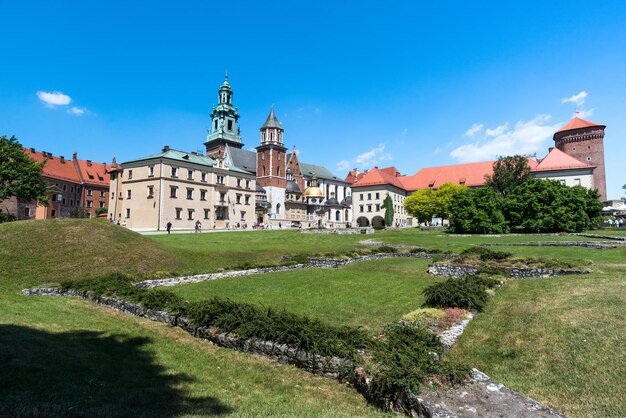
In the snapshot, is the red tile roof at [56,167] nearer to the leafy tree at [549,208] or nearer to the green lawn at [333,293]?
the green lawn at [333,293]

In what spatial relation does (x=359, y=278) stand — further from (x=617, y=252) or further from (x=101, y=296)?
(x=617, y=252)

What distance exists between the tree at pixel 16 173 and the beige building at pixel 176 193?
44.9 ft

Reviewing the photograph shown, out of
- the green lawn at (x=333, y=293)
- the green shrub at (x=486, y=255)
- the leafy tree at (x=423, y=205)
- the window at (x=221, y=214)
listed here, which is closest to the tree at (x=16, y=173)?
the window at (x=221, y=214)

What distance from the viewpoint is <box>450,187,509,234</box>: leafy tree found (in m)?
48.2

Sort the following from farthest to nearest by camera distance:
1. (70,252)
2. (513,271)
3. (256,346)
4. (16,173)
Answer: (16,173) < (70,252) < (513,271) < (256,346)

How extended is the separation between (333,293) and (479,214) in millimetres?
39677

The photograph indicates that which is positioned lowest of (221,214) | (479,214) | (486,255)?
(486,255)

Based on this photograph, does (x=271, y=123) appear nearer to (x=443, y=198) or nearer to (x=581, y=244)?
(x=443, y=198)

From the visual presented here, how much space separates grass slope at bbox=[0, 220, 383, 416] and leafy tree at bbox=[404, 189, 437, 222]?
67647 millimetres

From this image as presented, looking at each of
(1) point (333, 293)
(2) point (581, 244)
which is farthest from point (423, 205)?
(1) point (333, 293)

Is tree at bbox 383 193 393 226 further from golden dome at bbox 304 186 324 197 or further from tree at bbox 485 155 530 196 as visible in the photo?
Answer: tree at bbox 485 155 530 196

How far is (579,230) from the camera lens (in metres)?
47.2

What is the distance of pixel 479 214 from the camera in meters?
48.3

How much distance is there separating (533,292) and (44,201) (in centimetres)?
6010
